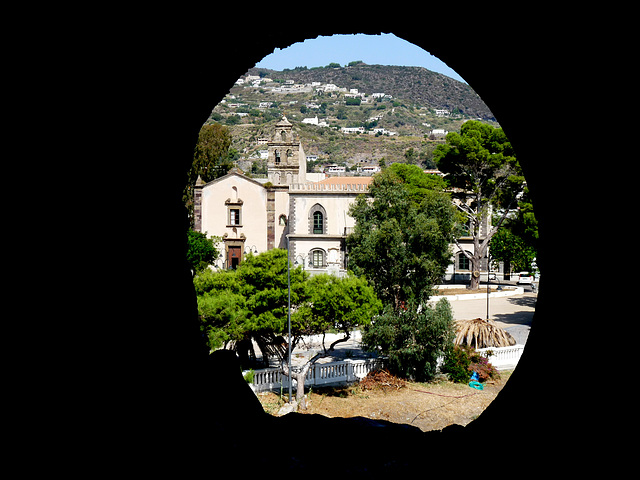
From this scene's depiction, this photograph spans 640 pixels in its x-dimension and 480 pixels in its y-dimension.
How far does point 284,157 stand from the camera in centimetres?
4312

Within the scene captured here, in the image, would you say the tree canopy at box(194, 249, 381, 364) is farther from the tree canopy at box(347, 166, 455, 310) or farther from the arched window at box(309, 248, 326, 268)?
the arched window at box(309, 248, 326, 268)

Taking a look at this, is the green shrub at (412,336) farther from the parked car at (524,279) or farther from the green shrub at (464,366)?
the parked car at (524,279)

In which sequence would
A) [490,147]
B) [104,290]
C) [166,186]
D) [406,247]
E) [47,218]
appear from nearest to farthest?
1. [47,218]
2. [104,290]
3. [166,186]
4. [406,247]
5. [490,147]

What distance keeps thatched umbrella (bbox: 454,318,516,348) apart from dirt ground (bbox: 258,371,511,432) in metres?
2.26

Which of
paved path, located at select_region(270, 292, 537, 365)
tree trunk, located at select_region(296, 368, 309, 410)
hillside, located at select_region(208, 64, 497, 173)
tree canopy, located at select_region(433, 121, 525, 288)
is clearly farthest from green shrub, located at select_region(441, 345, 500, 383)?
hillside, located at select_region(208, 64, 497, 173)

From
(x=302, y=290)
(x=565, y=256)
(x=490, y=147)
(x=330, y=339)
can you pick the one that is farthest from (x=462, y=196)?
(x=565, y=256)

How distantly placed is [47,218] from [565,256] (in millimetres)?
3483

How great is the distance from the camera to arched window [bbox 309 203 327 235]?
112 ft

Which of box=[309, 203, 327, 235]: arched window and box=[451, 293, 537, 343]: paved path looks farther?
box=[309, 203, 327, 235]: arched window

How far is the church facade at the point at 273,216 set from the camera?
111 feet

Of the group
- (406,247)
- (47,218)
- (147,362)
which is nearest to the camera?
(47,218)

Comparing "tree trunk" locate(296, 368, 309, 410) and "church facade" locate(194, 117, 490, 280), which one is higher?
"church facade" locate(194, 117, 490, 280)

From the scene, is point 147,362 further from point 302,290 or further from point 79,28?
point 302,290

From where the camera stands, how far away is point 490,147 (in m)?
29.5
